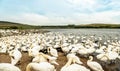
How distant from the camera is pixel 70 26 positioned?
153875mm

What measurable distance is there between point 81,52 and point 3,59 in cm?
537

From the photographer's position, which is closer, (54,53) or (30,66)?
(30,66)

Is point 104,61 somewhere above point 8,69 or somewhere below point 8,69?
below

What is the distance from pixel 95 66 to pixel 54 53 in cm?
430

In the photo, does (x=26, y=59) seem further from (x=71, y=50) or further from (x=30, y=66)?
(x=30, y=66)

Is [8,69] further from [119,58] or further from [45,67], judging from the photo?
[119,58]

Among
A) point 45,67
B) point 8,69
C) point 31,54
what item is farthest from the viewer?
point 31,54

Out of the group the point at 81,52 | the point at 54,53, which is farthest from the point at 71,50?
the point at 54,53

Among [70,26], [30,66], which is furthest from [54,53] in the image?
[70,26]

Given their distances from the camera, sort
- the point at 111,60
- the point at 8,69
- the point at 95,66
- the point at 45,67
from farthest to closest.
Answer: the point at 111,60 < the point at 95,66 < the point at 45,67 < the point at 8,69

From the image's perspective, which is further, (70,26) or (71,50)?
(70,26)

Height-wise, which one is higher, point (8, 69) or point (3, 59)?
point (8, 69)

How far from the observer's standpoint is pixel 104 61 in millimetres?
16297

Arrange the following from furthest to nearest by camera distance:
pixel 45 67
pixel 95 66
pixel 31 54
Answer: pixel 31 54 → pixel 95 66 → pixel 45 67
